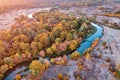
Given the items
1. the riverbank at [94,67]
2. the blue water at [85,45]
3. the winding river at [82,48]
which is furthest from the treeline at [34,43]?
the riverbank at [94,67]

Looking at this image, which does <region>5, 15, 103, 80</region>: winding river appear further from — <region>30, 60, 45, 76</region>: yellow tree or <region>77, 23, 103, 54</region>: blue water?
<region>30, 60, 45, 76</region>: yellow tree

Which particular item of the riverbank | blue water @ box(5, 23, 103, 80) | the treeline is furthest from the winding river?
the riverbank

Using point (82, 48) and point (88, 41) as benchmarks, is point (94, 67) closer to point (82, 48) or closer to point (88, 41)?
point (82, 48)

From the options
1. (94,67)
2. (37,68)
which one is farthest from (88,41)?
(37,68)

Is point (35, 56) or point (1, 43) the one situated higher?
point (1, 43)

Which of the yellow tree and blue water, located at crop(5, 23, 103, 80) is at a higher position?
the yellow tree

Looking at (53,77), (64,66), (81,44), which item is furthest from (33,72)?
(81,44)

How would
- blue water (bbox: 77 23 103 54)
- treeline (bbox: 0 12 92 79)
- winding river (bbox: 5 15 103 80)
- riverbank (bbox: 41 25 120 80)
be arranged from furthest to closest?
blue water (bbox: 77 23 103 54)
treeline (bbox: 0 12 92 79)
winding river (bbox: 5 15 103 80)
riverbank (bbox: 41 25 120 80)

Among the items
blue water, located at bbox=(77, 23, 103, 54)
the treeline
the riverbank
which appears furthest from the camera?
blue water, located at bbox=(77, 23, 103, 54)

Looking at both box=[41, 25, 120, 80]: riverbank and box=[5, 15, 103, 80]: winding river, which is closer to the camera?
box=[41, 25, 120, 80]: riverbank

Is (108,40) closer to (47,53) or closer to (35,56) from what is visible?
(47,53)

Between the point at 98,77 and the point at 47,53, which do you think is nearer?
the point at 98,77
